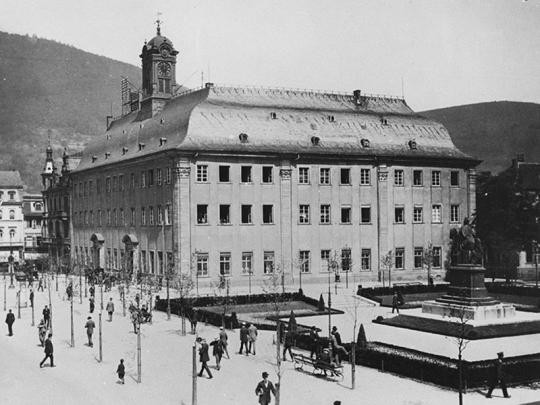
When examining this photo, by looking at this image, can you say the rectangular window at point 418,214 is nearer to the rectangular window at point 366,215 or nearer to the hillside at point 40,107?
the rectangular window at point 366,215

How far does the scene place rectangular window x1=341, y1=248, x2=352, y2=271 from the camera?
65.5 m

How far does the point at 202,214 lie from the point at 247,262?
5504mm

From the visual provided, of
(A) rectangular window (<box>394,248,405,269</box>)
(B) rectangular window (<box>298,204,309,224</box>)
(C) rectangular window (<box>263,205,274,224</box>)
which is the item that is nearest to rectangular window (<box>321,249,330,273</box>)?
(B) rectangular window (<box>298,204,309,224</box>)

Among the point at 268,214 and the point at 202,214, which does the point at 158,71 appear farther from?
the point at 268,214

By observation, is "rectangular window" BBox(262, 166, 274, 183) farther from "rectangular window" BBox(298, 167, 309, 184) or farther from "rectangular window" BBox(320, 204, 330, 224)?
"rectangular window" BBox(320, 204, 330, 224)

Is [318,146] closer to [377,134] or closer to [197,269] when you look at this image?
[377,134]

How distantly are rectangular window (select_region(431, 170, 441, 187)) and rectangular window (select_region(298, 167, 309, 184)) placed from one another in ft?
43.5

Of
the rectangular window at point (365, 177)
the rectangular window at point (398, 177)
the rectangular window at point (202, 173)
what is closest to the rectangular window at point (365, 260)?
the rectangular window at point (365, 177)

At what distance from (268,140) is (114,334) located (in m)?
30.4

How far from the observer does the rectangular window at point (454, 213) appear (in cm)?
7188

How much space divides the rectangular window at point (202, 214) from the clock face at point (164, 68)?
68.8 ft

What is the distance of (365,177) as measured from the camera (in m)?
67.8

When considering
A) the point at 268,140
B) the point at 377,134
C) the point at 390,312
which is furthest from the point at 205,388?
the point at 377,134

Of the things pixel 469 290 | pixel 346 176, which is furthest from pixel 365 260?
pixel 469 290
